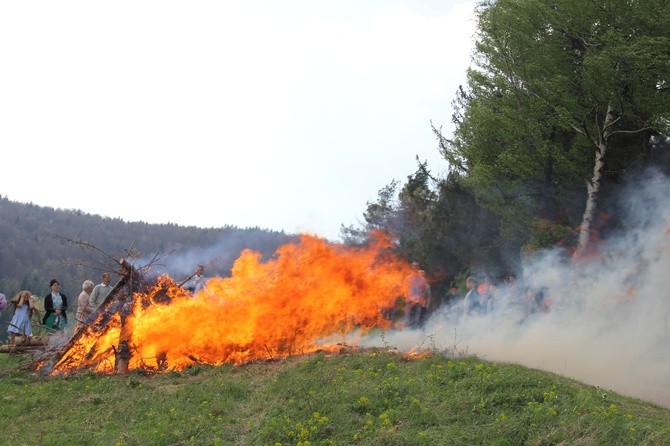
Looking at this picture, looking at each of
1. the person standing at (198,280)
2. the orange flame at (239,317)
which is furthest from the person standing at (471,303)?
the person standing at (198,280)

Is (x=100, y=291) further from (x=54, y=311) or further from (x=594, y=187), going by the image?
(x=594, y=187)

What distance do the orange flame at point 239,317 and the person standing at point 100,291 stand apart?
2.18 metres

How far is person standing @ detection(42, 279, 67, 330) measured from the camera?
17.1m

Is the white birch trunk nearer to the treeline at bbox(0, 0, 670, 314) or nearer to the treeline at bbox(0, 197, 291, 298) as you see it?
the treeline at bbox(0, 0, 670, 314)

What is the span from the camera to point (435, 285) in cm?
2734

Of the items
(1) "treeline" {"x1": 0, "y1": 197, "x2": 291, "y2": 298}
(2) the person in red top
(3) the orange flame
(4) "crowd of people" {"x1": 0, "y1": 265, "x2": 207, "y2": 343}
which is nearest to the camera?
(3) the orange flame

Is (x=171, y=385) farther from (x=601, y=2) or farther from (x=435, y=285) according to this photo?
(x=435, y=285)

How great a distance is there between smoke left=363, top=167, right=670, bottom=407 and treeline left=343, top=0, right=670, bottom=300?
68 centimetres

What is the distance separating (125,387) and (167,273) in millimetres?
3612

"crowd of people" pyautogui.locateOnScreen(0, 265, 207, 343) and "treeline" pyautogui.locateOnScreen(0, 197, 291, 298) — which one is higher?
"treeline" pyautogui.locateOnScreen(0, 197, 291, 298)

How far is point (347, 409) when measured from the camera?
885 cm

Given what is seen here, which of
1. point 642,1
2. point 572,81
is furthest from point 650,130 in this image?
point 642,1

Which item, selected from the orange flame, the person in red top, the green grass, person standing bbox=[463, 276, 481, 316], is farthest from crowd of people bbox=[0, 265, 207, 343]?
person standing bbox=[463, 276, 481, 316]

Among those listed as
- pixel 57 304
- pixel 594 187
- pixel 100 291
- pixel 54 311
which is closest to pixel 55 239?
pixel 57 304
